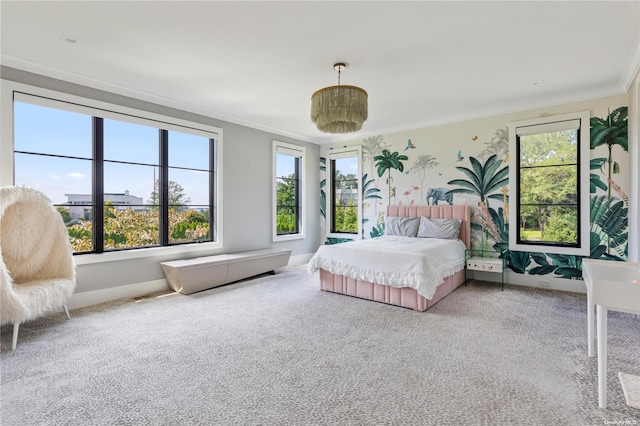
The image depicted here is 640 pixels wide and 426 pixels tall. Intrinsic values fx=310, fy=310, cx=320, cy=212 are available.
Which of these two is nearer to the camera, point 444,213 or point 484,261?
point 484,261

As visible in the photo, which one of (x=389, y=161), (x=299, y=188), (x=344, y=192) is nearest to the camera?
(x=389, y=161)

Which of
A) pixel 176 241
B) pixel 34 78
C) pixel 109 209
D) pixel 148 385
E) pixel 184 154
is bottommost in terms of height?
pixel 148 385

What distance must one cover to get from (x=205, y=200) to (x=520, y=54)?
14.7 feet

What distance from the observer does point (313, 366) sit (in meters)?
2.28

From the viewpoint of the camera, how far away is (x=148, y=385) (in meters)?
2.03

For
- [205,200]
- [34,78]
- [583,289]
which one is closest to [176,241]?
[205,200]

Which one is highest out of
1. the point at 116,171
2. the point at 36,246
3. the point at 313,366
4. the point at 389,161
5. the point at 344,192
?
the point at 389,161

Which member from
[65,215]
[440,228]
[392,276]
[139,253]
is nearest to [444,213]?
[440,228]

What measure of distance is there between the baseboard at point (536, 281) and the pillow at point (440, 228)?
77 cm

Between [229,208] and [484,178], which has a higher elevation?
[484,178]

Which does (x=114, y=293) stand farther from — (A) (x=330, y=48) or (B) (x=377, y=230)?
(B) (x=377, y=230)

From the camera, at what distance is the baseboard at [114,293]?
11.7 ft

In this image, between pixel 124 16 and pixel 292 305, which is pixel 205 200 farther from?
pixel 124 16

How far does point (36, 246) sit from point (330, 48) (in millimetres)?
3549
